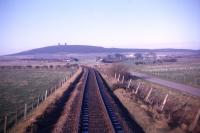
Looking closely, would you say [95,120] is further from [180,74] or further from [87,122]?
[180,74]

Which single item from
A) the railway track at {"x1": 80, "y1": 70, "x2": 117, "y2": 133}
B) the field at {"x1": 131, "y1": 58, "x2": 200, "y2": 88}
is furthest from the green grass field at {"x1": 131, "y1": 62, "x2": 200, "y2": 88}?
the railway track at {"x1": 80, "y1": 70, "x2": 117, "y2": 133}

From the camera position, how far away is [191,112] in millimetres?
22016

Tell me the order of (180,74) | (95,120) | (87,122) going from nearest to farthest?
(87,122), (95,120), (180,74)

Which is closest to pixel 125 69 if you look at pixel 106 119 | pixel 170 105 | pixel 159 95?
pixel 159 95

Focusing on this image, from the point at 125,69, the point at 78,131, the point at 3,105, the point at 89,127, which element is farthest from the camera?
the point at 125,69

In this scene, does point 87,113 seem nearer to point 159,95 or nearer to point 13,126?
point 13,126

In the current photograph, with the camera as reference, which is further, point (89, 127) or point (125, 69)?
point (125, 69)

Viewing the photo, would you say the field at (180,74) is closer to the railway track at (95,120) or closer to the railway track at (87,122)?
the railway track at (95,120)

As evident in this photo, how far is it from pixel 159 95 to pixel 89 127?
53.6ft

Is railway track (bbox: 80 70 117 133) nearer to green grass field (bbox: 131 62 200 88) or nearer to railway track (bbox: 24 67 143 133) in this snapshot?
railway track (bbox: 24 67 143 133)

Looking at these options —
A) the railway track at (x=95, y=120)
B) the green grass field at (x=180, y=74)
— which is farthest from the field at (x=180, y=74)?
the railway track at (x=95, y=120)

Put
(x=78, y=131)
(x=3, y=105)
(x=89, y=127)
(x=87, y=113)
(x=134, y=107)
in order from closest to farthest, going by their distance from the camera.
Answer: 1. (x=78, y=131)
2. (x=89, y=127)
3. (x=87, y=113)
4. (x=134, y=107)
5. (x=3, y=105)

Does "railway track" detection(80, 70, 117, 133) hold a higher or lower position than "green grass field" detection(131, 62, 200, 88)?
higher

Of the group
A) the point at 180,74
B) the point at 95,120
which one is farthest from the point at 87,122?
the point at 180,74
